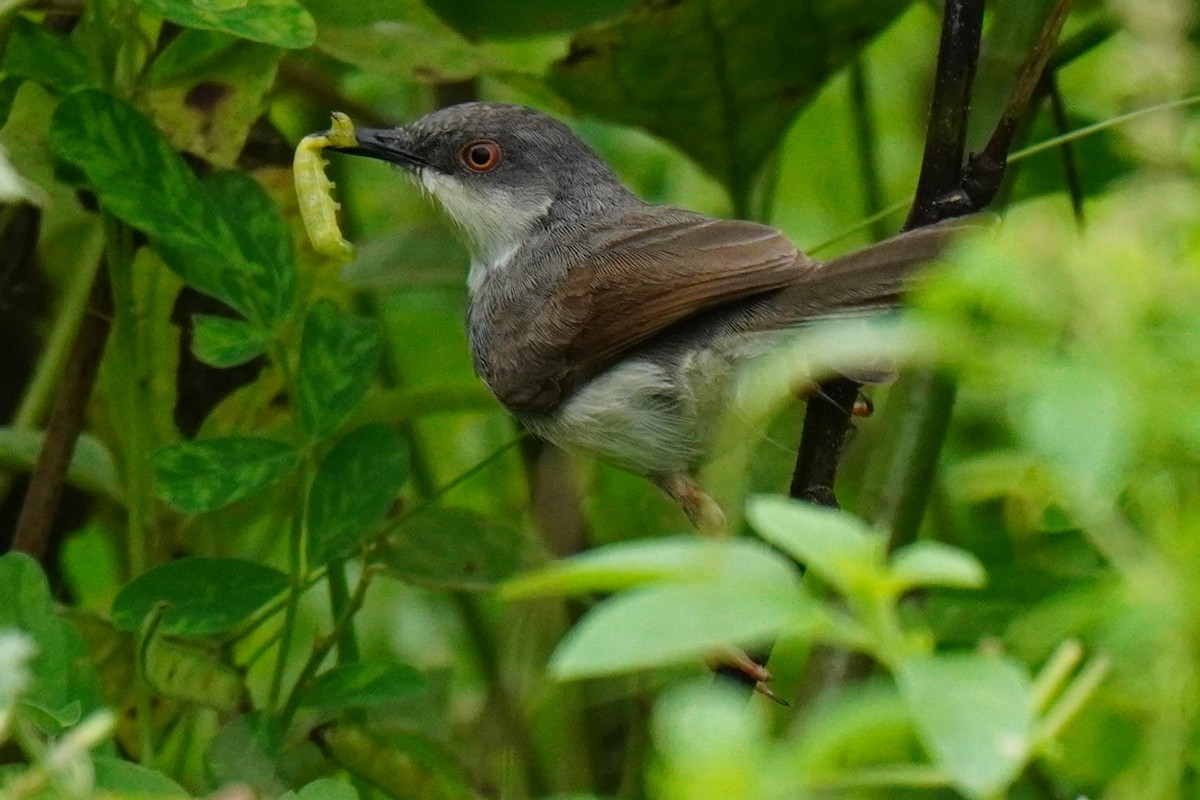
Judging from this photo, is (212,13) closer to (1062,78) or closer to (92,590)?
(92,590)

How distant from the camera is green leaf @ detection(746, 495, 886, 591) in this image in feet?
3.51

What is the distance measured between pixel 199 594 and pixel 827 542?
71.9 inches

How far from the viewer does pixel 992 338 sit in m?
1.29

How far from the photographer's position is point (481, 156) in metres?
4.25

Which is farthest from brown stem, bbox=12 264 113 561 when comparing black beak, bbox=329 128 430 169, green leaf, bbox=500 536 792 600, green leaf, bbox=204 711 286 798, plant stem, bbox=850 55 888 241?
green leaf, bbox=500 536 792 600

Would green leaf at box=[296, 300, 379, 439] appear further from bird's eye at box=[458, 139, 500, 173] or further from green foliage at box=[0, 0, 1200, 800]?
bird's eye at box=[458, 139, 500, 173]

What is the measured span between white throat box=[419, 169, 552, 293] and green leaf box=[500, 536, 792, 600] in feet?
10.1

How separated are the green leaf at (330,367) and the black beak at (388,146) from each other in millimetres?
1000

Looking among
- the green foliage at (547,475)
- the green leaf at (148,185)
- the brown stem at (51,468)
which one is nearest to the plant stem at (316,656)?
the green foliage at (547,475)

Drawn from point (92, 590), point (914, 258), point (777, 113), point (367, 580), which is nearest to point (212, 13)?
point (367, 580)

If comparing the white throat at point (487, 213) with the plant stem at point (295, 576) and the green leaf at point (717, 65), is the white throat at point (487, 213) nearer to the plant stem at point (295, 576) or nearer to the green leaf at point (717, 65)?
the green leaf at point (717, 65)

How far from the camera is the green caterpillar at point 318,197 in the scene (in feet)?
9.64

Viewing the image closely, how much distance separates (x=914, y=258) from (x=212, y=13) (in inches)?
43.4

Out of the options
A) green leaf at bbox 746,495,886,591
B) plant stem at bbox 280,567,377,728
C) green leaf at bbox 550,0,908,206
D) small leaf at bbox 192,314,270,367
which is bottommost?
plant stem at bbox 280,567,377,728
